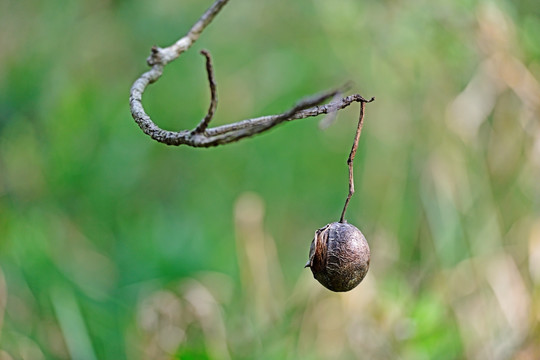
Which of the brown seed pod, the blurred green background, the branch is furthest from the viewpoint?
the blurred green background

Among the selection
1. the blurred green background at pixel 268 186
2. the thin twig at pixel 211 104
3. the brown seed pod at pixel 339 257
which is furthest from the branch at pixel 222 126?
the blurred green background at pixel 268 186

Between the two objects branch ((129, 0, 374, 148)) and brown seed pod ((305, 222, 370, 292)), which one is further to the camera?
brown seed pod ((305, 222, 370, 292))

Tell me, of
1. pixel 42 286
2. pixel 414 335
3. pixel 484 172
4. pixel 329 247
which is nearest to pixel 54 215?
pixel 42 286

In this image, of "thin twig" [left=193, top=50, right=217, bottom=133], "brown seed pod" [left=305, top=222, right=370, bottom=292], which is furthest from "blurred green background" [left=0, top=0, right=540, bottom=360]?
"thin twig" [left=193, top=50, right=217, bottom=133]

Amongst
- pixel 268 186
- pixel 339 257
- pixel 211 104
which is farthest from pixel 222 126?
pixel 268 186

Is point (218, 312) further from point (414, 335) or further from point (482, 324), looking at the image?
point (482, 324)

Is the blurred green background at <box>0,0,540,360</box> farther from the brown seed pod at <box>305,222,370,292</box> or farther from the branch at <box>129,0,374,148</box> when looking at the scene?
the branch at <box>129,0,374,148</box>

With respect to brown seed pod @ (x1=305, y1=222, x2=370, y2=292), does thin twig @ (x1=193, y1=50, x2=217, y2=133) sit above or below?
above

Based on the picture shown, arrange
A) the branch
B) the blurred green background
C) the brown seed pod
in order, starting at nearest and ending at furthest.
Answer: the branch → the brown seed pod → the blurred green background
